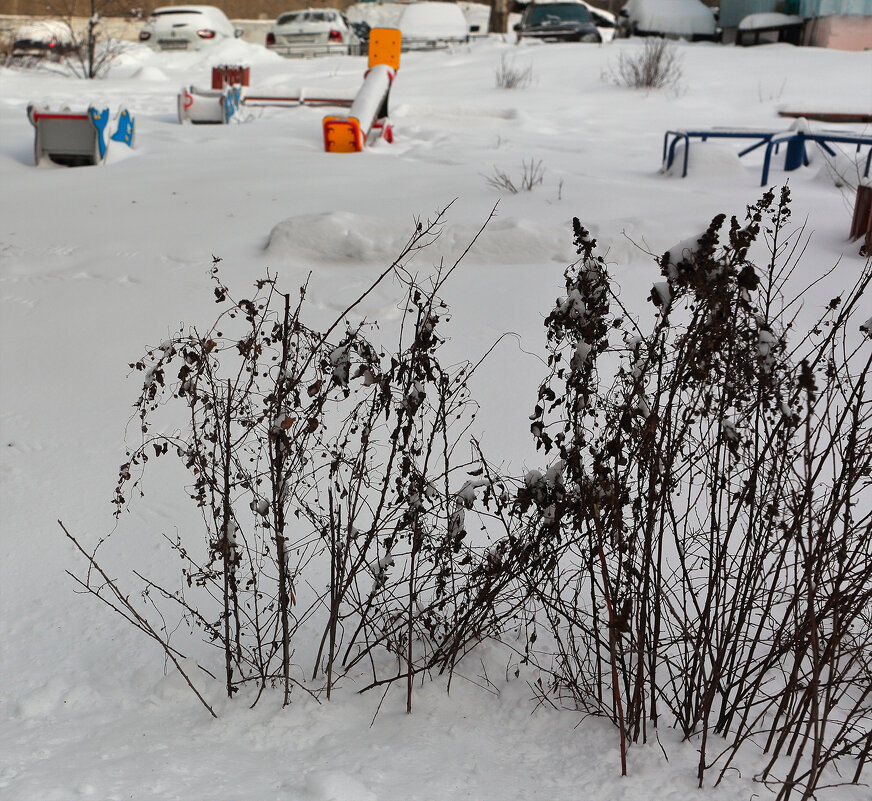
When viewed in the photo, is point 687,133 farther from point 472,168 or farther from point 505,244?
point 505,244

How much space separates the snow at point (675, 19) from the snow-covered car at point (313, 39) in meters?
5.57

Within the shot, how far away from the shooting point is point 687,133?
7.56 metres

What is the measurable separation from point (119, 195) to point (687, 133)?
14.7ft

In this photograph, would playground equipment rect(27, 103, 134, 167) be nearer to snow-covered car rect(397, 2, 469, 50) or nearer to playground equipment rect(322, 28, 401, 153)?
playground equipment rect(322, 28, 401, 153)

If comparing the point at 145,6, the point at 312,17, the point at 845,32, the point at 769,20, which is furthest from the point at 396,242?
the point at 145,6

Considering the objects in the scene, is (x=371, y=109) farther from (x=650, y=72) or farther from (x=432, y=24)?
(x=432, y=24)

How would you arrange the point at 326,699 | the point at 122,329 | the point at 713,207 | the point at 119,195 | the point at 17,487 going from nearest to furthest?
the point at 326,699 < the point at 17,487 < the point at 122,329 < the point at 713,207 < the point at 119,195

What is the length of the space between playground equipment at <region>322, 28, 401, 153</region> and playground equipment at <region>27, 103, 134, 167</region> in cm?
201

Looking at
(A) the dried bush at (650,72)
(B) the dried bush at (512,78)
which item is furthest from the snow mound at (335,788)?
(B) the dried bush at (512,78)

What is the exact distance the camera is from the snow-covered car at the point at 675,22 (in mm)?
17750

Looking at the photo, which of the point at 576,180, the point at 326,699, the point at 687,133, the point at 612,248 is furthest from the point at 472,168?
the point at 326,699

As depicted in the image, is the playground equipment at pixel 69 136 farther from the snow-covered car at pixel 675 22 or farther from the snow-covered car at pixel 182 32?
the snow-covered car at pixel 675 22

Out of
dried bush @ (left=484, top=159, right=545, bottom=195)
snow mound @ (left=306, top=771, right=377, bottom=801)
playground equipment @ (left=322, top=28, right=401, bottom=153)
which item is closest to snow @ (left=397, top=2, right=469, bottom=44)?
playground equipment @ (left=322, top=28, right=401, bottom=153)

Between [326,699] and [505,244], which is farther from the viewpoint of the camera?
[505,244]
